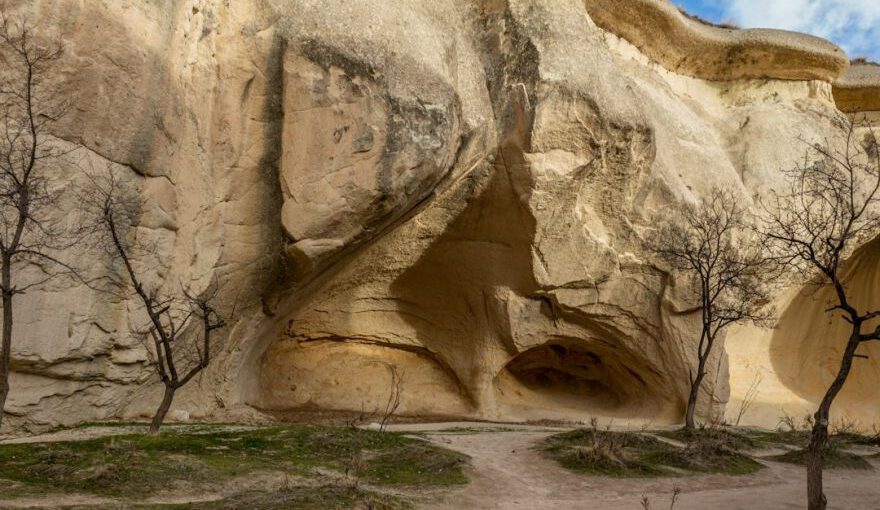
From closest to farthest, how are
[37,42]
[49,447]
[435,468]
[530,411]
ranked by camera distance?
[49,447] < [435,468] < [37,42] < [530,411]

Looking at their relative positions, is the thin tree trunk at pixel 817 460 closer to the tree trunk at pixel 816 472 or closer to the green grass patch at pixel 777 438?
the tree trunk at pixel 816 472

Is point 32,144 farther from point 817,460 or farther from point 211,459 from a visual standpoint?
point 817,460

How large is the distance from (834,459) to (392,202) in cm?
582

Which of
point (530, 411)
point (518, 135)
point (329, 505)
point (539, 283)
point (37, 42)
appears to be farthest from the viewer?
point (530, 411)

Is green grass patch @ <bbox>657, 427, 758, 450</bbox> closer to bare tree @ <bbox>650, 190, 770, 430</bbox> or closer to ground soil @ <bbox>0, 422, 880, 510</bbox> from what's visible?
ground soil @ <bbox>0, 422, 880, 510</bbox>

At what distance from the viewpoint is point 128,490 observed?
5.09 m

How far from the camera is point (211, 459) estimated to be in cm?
604

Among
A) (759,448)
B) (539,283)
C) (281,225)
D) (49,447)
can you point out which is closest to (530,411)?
(539,283)

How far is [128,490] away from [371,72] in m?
5.87

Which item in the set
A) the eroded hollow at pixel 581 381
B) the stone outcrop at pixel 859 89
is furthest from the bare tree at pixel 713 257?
the stone outcrop at pixel 859 89

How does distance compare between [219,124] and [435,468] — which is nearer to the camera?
[435,468]

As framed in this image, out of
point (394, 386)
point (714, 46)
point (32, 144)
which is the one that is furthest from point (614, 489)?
point (714, 46)

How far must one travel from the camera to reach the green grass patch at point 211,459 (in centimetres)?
522

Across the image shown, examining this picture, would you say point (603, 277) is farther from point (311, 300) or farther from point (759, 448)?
point (311, 300)
